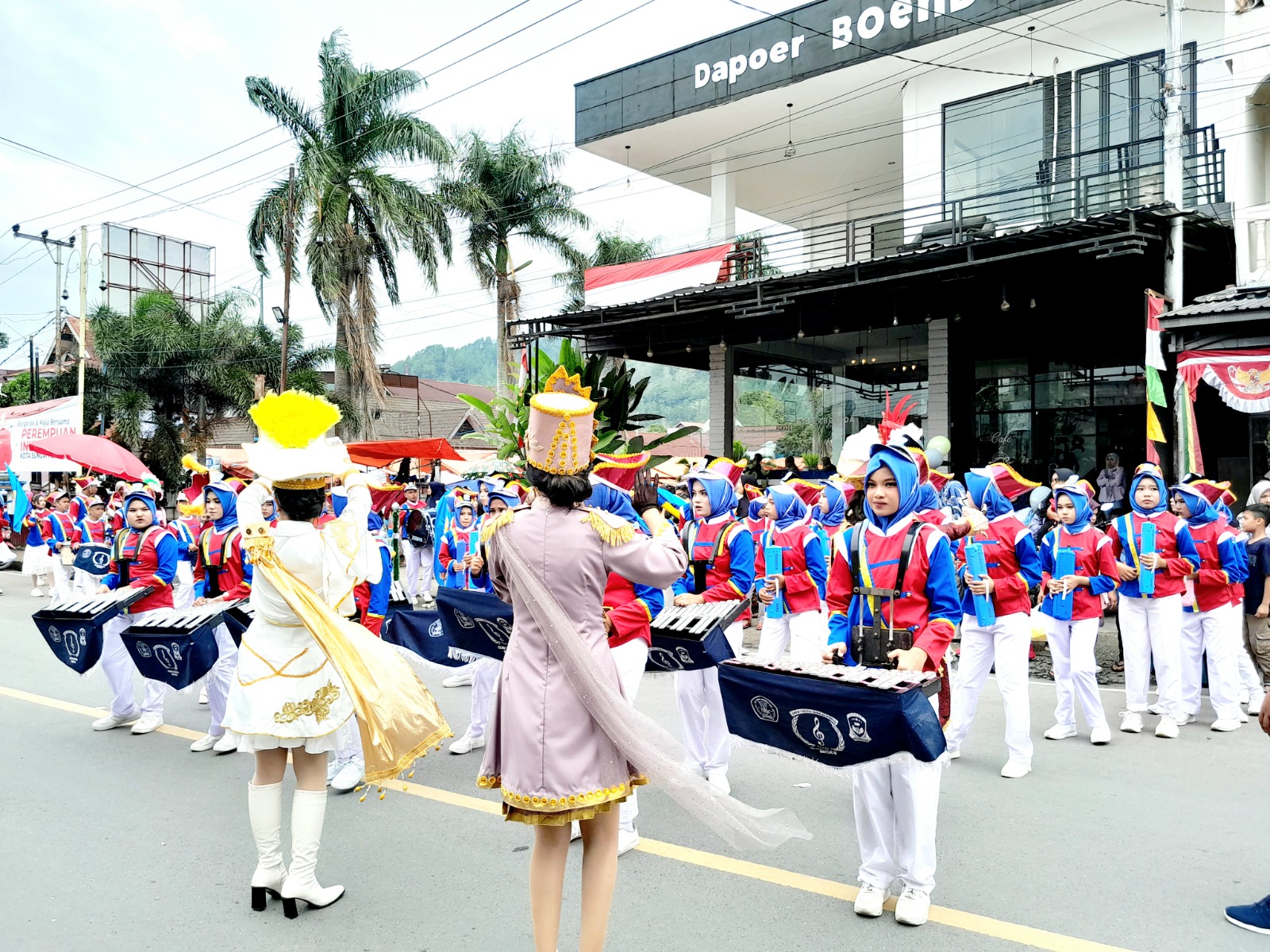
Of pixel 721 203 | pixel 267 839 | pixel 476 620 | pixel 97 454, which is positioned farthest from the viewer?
pixel 721 203

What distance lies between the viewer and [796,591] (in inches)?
261

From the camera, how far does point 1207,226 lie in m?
13.1

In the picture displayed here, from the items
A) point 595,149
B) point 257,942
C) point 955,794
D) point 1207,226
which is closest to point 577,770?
point 257,942

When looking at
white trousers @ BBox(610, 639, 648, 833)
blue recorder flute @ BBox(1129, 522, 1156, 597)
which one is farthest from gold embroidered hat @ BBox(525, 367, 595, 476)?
blue recorder flute @ BBox(1129, 522, 1156, 597)

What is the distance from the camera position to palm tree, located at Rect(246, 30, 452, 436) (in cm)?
2484

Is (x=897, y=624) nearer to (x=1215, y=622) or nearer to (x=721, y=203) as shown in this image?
(x=1215, y=622)

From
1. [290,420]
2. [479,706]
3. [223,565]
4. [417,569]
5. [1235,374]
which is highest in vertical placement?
[1235,374]

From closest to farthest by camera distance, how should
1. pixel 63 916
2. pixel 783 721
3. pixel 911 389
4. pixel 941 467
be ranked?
pixel 783 721, pixel 63 916, pixel 941 467, pixel 911 389

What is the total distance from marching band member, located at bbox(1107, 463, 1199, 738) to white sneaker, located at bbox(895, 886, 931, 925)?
401 centimetres

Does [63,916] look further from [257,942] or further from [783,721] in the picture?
[783,721]

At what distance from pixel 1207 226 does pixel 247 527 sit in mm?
13491

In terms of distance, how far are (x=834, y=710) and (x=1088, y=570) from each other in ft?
13.8

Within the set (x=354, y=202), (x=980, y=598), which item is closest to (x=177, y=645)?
(x=980, y=598)

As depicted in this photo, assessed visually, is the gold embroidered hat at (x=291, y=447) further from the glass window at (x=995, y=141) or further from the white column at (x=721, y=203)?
the white column at (x=721, y=203)
